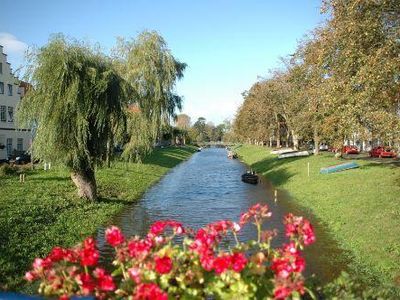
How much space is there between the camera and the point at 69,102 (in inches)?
868

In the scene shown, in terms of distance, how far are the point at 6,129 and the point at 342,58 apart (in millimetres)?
40768

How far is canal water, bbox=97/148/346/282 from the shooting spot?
15.5 meters

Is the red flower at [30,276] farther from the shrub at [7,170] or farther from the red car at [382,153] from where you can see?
the red car at [382,153]

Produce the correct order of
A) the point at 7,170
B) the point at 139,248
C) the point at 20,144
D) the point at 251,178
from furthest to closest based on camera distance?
the point at 20,144 < the point at 251,178 < the point at 7,170 < the point at 139,248

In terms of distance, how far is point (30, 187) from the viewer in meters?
25.7

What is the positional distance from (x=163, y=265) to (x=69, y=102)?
718 inches

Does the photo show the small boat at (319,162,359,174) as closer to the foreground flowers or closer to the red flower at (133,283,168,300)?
the foreground flowers

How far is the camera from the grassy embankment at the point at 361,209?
46.2 ft

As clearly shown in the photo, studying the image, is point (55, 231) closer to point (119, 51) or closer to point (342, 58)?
point (342, 58)

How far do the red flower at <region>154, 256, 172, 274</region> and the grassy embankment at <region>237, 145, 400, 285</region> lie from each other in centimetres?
891

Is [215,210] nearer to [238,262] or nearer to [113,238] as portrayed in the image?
[113,238]

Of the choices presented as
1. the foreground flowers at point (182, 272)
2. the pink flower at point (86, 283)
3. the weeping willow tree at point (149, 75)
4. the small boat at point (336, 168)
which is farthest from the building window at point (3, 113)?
the pink flower at point (86, 283)

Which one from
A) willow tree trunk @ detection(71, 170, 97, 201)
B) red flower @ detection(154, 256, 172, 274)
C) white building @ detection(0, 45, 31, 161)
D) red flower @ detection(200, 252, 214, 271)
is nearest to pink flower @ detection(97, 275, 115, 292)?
red flower @ detection(154, 256, 172, 274)

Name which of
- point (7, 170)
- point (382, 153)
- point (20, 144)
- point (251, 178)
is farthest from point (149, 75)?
point (382, 153)
